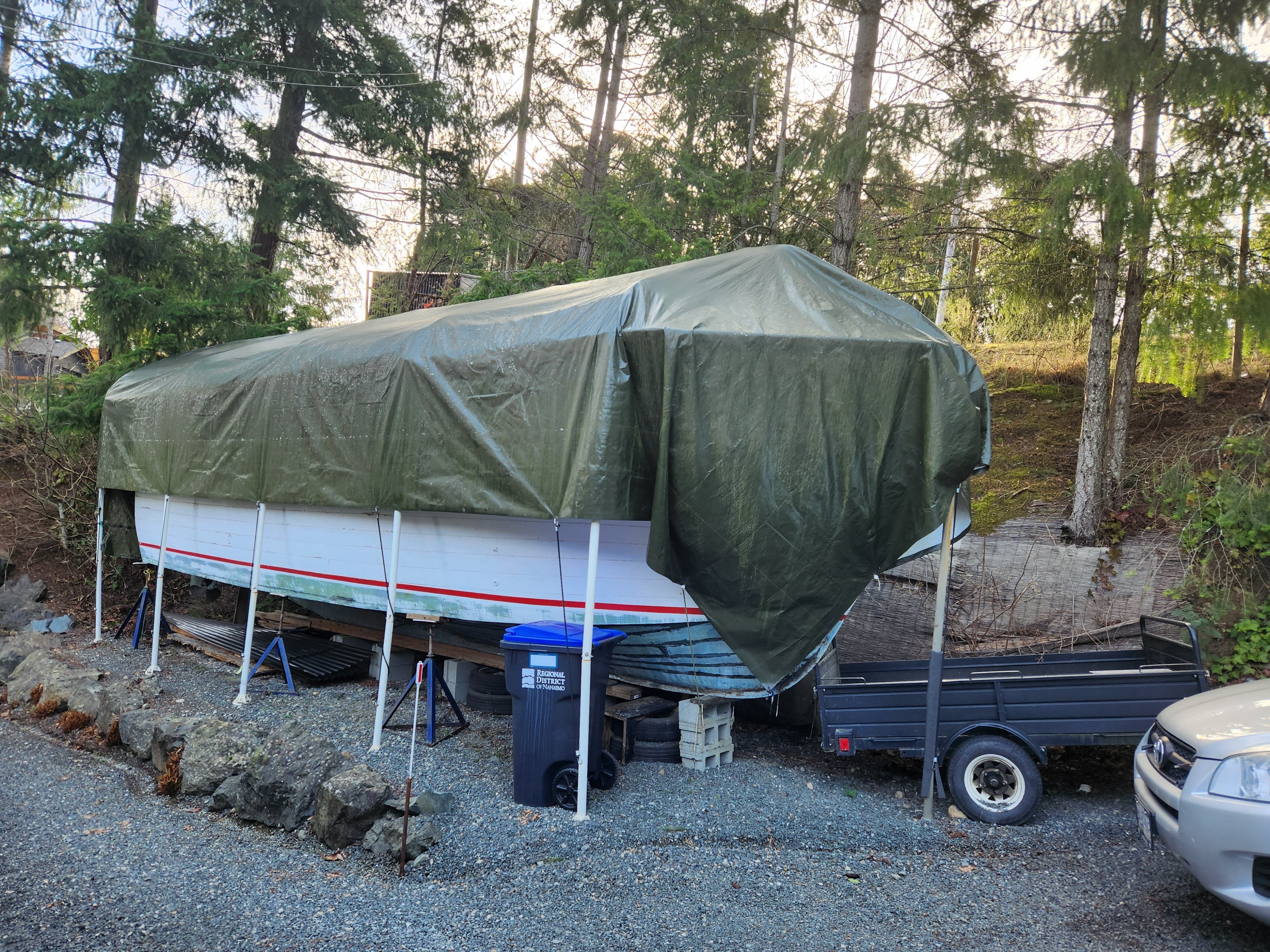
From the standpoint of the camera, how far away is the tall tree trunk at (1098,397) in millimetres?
9180

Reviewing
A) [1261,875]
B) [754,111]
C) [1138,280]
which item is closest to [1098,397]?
[1138,280]

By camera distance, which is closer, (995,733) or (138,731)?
(995,733)

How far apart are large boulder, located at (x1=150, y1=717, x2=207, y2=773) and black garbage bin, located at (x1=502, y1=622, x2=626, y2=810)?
2.68 metres

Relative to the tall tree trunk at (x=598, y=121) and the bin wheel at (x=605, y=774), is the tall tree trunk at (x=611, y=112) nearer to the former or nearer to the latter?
the tall tree trunk at (x=598, y=121)

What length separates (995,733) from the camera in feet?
18.4

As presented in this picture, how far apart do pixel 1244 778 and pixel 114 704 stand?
26.9 feet

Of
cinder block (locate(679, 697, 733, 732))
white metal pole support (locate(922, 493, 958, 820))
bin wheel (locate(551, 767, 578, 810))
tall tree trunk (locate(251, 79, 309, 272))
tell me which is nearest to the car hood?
white metal pole support (locate(922, 493, 958, 820))

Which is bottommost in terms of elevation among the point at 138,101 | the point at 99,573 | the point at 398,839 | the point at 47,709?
the point at 47,709

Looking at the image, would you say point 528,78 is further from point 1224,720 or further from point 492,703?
point 1224,720

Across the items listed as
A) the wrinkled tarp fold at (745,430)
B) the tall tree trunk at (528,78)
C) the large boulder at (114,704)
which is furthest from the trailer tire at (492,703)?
the tall tree trunk at (528,78)

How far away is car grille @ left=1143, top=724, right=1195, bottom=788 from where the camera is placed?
13.4 ft

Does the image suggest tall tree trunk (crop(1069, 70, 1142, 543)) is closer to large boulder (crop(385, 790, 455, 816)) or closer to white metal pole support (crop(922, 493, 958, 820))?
white metal pole support (crop(922, 493, 958, 820))

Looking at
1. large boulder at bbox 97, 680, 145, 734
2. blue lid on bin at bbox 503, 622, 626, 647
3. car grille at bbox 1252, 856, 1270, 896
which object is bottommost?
large boulder at bbox 97, 680, 145, 734

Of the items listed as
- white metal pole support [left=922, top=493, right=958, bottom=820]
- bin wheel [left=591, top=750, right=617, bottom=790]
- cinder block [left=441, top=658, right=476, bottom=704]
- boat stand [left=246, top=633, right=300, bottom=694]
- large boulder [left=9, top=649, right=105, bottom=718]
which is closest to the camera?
white metal pole support [left=922, top=493, right=958, bottom=820]
